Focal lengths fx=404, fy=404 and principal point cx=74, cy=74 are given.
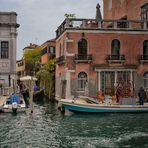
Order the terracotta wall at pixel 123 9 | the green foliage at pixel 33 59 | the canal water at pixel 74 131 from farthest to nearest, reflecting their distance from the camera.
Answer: the green foliage at pixel 33 59
the terracotta wall at pixel 123 9
the canal water at pixel 74 131

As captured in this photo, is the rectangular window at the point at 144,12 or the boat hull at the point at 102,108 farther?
the rectangular window at the point at 144,12

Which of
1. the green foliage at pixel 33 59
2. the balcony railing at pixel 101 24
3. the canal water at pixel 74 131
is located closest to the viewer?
the canal water at pixel 74 131

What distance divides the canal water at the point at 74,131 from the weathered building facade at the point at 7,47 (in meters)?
8.31

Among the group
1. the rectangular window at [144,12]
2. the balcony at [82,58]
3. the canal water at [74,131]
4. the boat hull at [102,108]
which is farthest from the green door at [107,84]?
the rectangular window at [144,12]

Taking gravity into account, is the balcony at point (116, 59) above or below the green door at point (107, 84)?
above

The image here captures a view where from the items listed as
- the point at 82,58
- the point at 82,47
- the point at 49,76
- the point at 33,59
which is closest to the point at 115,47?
the point at 82,47

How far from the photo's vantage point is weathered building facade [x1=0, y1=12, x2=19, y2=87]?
3238 cm

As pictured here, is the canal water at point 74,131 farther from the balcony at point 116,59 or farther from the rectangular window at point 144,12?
the rectangular window at point 144,12

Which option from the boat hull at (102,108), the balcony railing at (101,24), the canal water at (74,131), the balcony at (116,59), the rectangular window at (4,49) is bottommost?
the canal water at (74,131)

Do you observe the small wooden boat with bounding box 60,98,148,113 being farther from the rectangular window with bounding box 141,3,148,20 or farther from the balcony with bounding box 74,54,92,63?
the rectangular window with bounding box 141,3,148,20

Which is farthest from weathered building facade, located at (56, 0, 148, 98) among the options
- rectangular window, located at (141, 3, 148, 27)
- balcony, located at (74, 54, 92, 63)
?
rectangular window, located at (141, 3, 148, 27)

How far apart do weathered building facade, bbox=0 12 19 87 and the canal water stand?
327 inches

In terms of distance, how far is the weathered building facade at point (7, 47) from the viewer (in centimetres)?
3238

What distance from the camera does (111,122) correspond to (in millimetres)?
22000
